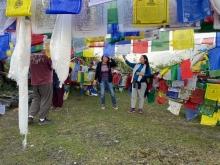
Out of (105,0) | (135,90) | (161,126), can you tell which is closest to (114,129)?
(161,126)

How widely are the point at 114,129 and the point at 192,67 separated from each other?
179cm

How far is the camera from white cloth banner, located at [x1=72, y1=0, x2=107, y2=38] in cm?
533

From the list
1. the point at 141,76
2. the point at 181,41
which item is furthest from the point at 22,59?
the point at 141,76

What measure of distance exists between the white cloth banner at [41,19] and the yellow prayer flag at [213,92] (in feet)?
13.7

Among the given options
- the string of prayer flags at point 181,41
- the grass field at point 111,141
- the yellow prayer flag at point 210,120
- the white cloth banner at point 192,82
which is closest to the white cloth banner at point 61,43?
the grass field at point 111,141

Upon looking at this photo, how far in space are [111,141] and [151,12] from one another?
12.5 ft

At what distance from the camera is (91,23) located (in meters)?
5.38

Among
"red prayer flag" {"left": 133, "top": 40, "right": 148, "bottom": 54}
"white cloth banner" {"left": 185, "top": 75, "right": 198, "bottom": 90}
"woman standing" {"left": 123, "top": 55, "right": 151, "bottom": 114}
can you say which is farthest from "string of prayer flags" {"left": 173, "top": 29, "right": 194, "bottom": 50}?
"red prayer flag" {"left": 133, "top": 40, "right": 148, "bottom": 54}

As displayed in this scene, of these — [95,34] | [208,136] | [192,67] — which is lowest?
[208,136]

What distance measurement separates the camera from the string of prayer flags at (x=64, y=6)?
4.84m

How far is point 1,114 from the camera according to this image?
11352 millimetres

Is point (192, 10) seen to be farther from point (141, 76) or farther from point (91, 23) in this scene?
point (141, 76)

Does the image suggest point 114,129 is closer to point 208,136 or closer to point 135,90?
point 208,136

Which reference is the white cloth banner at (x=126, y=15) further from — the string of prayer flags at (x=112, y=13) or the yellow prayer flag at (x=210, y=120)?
the yellow prayer flag at (x=210, y=120)
